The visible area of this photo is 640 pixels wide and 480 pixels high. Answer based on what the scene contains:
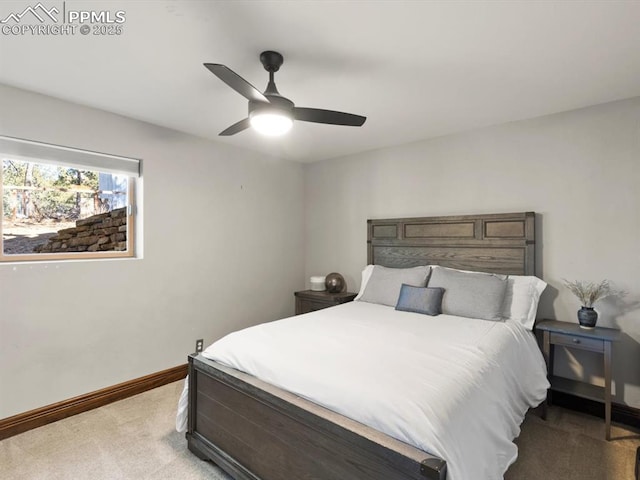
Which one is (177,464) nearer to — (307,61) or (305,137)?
(307,61)

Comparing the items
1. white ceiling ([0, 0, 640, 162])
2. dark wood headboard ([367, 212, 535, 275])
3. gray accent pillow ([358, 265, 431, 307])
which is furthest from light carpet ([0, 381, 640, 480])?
white ceiling ([0, 0, 640, 162])

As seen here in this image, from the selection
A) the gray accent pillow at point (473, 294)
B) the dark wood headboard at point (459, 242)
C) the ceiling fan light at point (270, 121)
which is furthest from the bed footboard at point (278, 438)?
the dark wood headboard at point (459, 242)

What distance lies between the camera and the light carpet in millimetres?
1882

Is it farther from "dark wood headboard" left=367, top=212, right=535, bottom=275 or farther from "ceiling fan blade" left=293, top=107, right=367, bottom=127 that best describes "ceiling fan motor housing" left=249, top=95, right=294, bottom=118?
"dark wood headboard" left=367, top=212, right=535, bottom=275

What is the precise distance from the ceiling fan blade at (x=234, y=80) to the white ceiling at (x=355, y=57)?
31 centimetres

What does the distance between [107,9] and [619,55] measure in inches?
110

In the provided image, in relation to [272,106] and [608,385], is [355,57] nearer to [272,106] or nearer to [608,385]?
[272,106]

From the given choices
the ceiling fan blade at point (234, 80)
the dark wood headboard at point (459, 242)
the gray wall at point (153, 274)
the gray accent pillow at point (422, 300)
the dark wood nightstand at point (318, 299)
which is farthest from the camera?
the dark wood nightstand at point (318, 299)

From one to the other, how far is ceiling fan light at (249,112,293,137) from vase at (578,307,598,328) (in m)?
2.55

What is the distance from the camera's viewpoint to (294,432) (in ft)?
4.93

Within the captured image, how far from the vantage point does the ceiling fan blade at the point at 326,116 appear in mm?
1987

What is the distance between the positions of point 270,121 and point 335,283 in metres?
2.41

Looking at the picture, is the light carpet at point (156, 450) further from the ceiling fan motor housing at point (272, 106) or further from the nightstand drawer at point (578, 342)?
the ceiling fan motor housing at point (272, 106)

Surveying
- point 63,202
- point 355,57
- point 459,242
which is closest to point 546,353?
point 459,242
